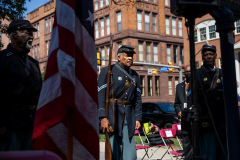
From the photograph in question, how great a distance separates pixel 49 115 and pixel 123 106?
2506 mm

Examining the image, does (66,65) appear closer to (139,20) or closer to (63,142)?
(63,142)

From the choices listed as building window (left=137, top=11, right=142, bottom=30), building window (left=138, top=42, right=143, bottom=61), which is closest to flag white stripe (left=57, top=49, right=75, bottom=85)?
building window (left=138, top=42, right=143, bottom=61)

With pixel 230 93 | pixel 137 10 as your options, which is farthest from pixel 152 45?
pixel 230 93

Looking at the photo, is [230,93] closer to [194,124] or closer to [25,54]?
[194,124]

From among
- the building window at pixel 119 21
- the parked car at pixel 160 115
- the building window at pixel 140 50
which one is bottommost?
the parked car at pixel 160 115

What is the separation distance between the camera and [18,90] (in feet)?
12.7

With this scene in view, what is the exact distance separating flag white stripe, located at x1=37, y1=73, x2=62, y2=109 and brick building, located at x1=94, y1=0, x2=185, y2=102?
37.0 metres

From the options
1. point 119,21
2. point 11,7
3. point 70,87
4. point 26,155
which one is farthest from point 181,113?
point 119,21

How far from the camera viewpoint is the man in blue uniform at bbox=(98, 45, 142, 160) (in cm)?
543

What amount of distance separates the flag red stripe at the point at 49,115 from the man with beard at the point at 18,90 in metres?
0.59

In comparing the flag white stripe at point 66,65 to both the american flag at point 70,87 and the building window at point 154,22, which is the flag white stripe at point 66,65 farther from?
the building window at point 154,22

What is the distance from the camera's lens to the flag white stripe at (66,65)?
3166mm

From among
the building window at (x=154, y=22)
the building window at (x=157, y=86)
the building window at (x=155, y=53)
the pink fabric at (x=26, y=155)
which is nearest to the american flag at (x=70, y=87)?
the pink fabric at (x=26, y=155)

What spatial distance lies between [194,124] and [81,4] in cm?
180
